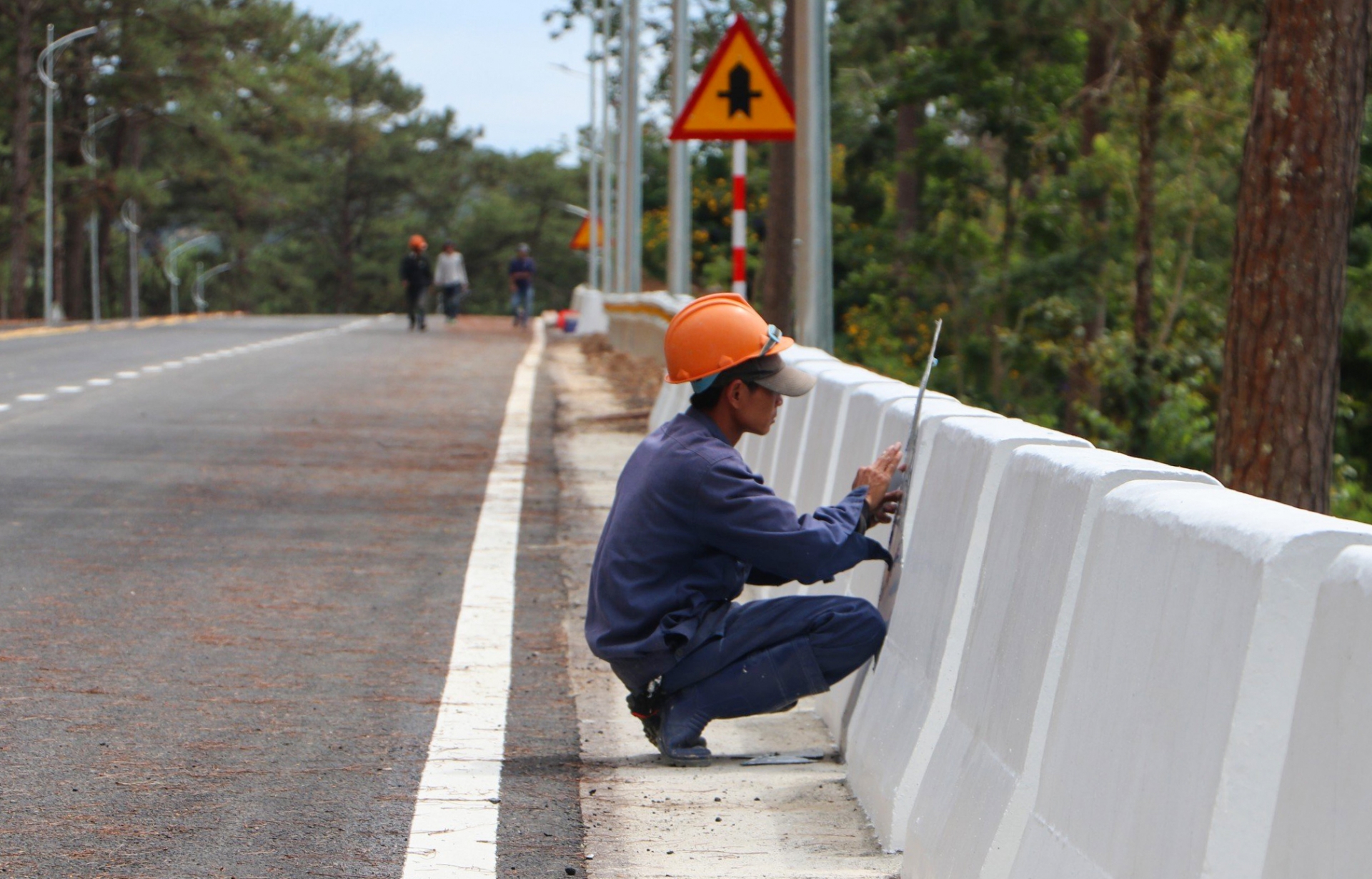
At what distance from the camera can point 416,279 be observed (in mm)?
39469

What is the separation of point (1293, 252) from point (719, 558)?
6.79 metres

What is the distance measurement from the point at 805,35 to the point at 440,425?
5222 millimetres

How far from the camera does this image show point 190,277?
380 ft

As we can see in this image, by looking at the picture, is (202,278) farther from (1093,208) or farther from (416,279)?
(1093,208)

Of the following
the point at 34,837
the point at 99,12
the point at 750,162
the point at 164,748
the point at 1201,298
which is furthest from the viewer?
the point at 99,12

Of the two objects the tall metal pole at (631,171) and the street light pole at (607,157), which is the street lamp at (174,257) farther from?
the tall metal pole at (631,171)

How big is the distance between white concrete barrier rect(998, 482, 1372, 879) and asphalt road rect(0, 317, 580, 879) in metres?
1.52

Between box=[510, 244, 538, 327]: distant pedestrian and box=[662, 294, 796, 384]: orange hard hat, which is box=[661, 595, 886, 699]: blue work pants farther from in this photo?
box=[510, 244, 538, 327]: distant pedestrian

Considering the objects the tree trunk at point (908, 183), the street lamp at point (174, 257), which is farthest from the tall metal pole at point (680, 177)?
the street lamp at point (174, 257)

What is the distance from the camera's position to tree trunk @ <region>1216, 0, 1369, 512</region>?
10906mm

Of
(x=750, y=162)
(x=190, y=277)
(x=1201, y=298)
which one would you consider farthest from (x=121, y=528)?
(x=190, y=277)

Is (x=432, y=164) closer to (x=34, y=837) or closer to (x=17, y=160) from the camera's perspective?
(x=17, y=160)

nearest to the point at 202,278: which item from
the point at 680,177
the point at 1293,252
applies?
the point at 680,177

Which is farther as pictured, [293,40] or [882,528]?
[293,40]
